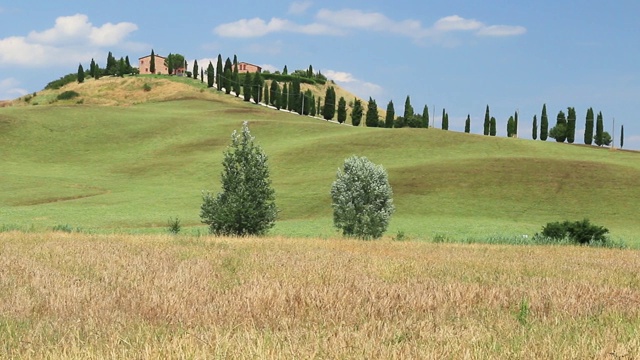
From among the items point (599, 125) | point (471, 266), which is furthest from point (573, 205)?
point (599, 125)

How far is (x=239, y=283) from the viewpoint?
12.1 metres

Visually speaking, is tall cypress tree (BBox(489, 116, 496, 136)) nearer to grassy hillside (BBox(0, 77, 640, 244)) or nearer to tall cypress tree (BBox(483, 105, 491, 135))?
tall cypress tree (BBox(483, 105, 491, 135))

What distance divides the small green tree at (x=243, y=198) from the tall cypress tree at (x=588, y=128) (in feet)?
433

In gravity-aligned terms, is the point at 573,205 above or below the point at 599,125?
below

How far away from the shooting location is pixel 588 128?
506ft

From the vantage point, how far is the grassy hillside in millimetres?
61125

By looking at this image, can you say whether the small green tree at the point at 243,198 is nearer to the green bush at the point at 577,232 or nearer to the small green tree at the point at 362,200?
the small green tree at the point at 362,200

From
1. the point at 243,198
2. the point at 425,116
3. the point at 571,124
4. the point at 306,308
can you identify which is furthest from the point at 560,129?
the point at 306,308

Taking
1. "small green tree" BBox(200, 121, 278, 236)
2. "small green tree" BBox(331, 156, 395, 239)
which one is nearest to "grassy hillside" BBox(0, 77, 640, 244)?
"small green tree" BBox(331, 156, 395, 239)

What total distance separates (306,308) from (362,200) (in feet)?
97.2

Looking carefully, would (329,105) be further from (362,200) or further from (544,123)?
(362,200)

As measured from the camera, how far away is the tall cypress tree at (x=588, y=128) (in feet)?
504

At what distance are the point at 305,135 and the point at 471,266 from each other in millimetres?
113496

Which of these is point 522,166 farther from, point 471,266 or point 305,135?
point 471,266
